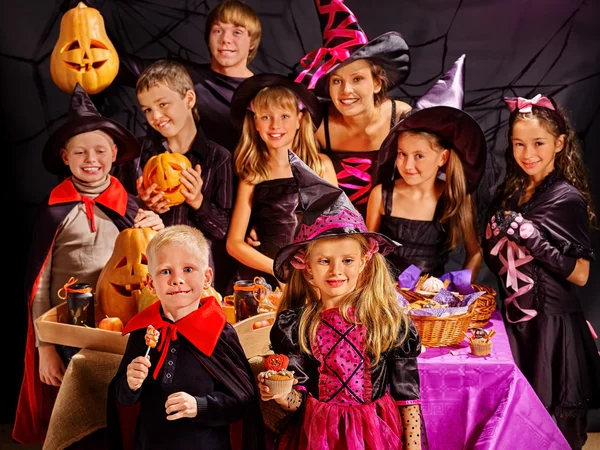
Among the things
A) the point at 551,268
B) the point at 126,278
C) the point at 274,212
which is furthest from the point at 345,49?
the point at 126,278

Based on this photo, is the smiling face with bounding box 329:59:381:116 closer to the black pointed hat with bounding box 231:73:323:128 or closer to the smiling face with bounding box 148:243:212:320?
the black pointed hat with bounding box 231:73:323:128

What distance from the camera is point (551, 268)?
171 inches

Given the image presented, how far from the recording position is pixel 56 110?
5012mm

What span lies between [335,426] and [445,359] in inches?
31.3

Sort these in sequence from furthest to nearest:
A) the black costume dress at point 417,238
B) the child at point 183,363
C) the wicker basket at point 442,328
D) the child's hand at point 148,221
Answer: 1. the black costume dress at point 417,238
2. the child's hand at point 148,221
3. the wicker basket at point 442,328
4. the child at point 183,363

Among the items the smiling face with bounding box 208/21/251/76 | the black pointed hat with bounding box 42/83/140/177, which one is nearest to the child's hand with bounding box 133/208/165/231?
the black pointed hat with bounding box 42/83/140/177

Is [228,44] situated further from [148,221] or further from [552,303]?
[552,303]

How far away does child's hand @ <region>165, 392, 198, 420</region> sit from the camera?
3.06 m

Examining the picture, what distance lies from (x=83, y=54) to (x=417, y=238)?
7.23 feet

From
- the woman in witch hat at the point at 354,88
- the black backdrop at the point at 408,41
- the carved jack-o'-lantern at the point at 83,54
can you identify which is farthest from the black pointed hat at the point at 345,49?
the carved jack-o'-lantern at the point at 83,54

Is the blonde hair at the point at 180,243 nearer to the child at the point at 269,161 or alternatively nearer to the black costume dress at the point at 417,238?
the child at the point at 269,161

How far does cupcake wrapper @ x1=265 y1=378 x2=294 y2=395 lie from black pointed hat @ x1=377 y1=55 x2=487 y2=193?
6.05 ft

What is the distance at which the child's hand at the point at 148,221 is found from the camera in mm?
4316

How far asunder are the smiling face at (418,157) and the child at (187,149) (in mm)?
1032
